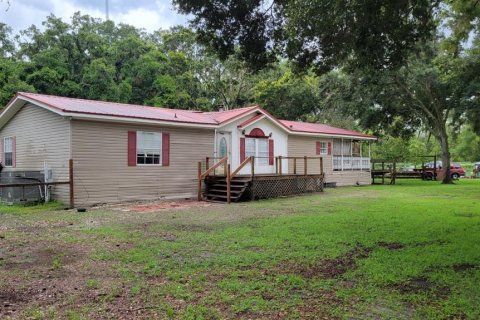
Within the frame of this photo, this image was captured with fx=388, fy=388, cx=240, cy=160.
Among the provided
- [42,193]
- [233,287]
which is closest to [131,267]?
[233,287]

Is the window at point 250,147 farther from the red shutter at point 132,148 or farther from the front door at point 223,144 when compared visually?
the red shutter at point 132,148

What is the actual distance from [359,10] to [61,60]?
24169 mm

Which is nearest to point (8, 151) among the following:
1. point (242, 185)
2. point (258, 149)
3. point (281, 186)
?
point (242, 185)

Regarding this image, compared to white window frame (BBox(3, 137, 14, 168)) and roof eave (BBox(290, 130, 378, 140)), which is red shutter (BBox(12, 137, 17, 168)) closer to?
white window frame (BBox(3, 137, 14, 168))

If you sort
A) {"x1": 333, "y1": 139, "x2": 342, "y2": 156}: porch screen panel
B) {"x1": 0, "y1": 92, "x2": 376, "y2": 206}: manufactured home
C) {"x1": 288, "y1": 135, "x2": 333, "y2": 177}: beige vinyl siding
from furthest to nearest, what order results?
{"x1": 333, "y1": 139, "x2": 342, "y2": 156}: porch screen panel
{"x1": 288, "y1": 135, "x2": 333, "y2": 177}: beige vinyl siding
{"x1": 0, "y1": 92, "x2": 376, "y2": 206}: manufactured home

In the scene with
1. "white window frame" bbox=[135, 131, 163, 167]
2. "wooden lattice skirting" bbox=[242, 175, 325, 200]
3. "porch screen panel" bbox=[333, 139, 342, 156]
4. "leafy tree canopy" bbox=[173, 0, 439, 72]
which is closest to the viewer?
"leafy tree canopy" bbox=[173, 0, 439, 72]

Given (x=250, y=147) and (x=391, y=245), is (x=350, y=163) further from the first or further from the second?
(x=391, y=245)

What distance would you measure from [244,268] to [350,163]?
760 inches

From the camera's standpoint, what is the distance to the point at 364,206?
11.8 m

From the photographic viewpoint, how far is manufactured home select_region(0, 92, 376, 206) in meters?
12.2

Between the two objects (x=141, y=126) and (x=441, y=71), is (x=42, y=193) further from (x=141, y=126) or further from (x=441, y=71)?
(x=441, y=71)

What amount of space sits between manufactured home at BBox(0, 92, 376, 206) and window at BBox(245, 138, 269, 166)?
0.05 meters

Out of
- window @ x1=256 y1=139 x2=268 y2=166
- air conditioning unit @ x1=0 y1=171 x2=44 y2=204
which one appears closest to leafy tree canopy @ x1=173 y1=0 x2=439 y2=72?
air conditioning unit @ x1=0 y1=171 x2=44 y2=204

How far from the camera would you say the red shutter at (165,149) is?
14.3m
